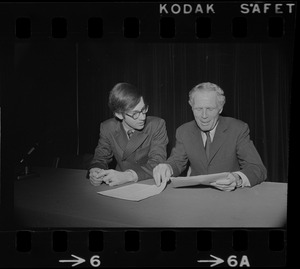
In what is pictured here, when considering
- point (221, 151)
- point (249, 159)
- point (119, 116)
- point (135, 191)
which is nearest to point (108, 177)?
point (135, 191)

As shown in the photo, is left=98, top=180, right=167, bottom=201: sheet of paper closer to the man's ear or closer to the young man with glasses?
the young man with glasses

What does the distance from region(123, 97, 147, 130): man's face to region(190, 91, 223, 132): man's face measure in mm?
218

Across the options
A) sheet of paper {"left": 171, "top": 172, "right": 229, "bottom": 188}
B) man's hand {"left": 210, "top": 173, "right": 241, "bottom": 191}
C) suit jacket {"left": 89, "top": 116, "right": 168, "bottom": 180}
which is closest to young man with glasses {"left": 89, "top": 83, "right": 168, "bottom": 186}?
suit jacket {"left": 89, "top": 116, "right": 168, "bottom": 180}

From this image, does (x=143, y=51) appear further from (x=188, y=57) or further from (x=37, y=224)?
(x=37, y=224)

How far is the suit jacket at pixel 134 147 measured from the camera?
9.05 ft

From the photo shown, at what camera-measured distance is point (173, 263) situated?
8.96 feet

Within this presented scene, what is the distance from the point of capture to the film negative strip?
2.69 m

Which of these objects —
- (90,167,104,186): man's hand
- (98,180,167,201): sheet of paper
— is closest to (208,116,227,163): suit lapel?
(98,180,167,201): sheet of paper

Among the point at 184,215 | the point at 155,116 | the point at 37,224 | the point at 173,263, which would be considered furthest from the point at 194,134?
the point at 37,224

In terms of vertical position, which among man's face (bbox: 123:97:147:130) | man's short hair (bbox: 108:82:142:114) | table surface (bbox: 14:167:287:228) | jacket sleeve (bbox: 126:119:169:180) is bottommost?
table surface (bbox: 14:167:287:228)

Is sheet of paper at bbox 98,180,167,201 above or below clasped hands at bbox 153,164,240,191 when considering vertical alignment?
below

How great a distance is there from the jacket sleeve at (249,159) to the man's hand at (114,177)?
488 millimetres

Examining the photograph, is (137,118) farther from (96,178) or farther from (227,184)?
(227,184)

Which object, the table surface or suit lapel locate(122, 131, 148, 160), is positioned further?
suit lapel locate(122, 131, 148, 160)
